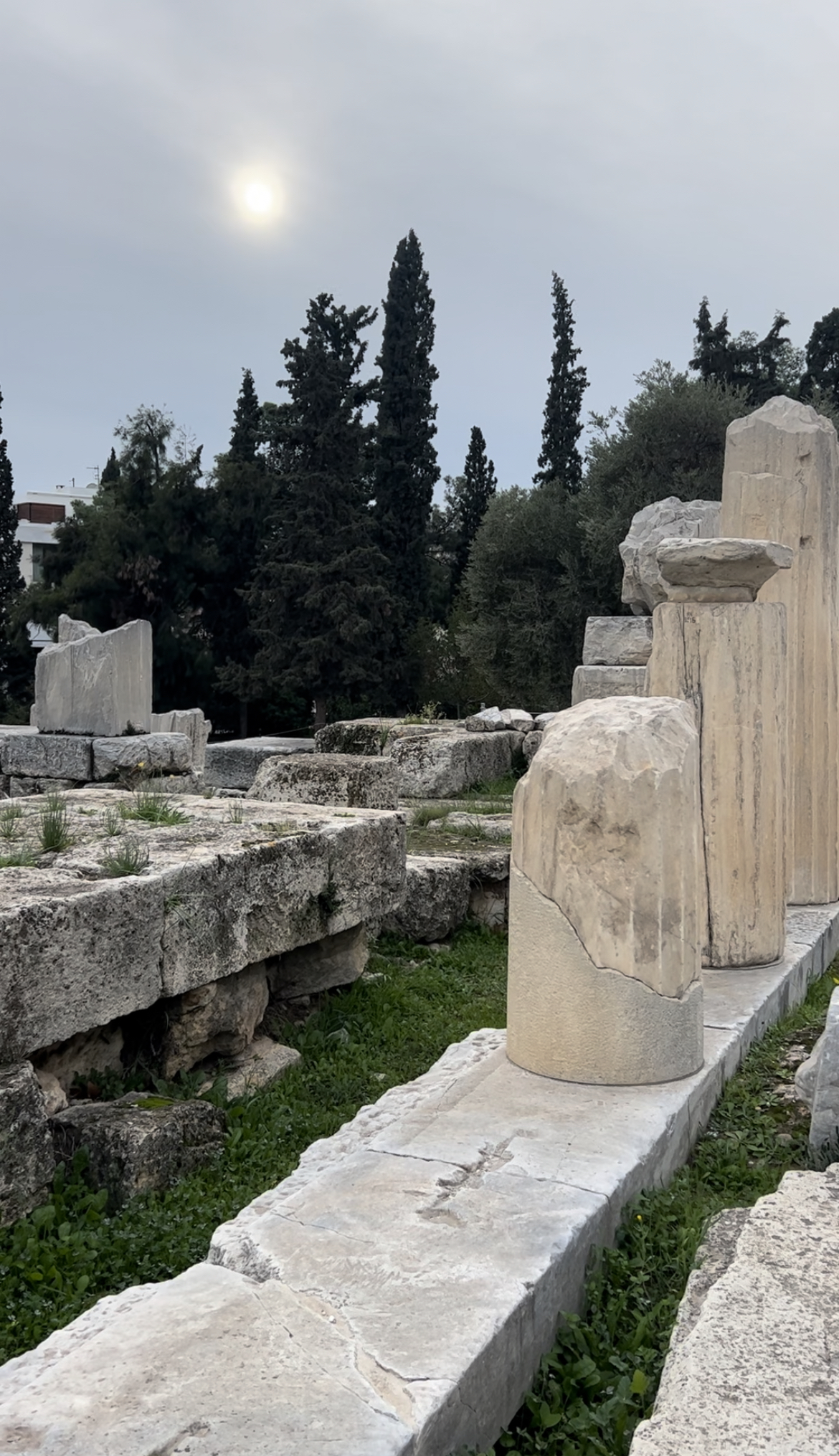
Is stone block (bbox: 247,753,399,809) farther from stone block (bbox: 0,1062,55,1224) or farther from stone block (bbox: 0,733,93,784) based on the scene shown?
stone block (bbox: 0,1062,55,1224)

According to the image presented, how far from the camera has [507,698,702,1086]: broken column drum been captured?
3.37 meters

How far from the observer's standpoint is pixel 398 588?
27.5m

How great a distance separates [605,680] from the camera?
37.8ft

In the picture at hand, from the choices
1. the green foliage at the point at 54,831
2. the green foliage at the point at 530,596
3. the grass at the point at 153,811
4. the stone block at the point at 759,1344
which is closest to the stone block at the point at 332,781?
the grass at the point at 153,811

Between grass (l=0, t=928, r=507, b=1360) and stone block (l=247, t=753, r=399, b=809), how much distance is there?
150 centimetres

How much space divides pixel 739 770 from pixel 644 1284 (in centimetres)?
272

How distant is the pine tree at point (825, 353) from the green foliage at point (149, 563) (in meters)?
14.3

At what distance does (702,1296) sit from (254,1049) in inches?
105

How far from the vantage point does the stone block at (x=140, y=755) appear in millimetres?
10812

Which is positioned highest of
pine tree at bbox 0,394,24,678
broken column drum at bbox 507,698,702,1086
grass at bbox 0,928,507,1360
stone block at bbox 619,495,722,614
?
pine tree at bbox 0,394,24,678

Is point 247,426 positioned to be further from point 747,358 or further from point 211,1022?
point 211,1022

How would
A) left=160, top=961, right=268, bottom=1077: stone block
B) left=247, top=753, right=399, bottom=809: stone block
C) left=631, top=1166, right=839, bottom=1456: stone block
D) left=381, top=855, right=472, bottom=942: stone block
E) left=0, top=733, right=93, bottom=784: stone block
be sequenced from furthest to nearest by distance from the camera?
left=0, top=733, right=93, bottom=784: stone block, left=247, top=753, right=399, bottom=809: stone block, left=381, top=855, right=472, bottom=942: stone block, left=160, top=961, right=268, bottom=1077: stone block, left=631, top=1166, right=839, bottom=1456: stone block

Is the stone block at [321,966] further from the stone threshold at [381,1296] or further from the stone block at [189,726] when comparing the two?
the stone block at [189,726]

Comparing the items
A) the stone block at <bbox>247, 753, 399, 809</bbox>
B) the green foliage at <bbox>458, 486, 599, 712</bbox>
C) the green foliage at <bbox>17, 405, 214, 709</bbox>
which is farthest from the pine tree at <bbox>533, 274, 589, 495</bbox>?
the stone block at <bbox>247, 753, 399, 809</bbox>
